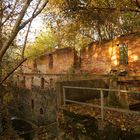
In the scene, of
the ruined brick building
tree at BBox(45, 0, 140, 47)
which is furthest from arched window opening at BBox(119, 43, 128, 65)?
tree at BBox(45, 0, 140, 47)

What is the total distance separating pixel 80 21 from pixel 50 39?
26489 millimetres

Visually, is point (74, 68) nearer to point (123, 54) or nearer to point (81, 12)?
point (123, 54)

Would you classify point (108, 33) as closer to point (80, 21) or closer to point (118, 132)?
point (80, 21)

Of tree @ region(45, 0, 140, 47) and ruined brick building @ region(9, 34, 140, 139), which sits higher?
tree @ region(45, 0, 140, 47)

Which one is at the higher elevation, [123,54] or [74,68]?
[123,54]

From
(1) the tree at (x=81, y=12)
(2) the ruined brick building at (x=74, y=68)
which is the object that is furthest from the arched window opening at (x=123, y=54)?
(1) the tree at (x=81, y=12)

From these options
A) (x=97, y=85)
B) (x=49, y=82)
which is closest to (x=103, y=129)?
(x=97, y=85)

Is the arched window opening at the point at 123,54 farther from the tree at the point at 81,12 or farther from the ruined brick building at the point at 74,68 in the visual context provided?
the tree at the point at 81,12

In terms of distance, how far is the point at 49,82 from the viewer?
849 inches

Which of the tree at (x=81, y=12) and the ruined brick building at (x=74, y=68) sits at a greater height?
the tree at (x=81, y=12)

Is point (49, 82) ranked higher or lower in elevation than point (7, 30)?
lower

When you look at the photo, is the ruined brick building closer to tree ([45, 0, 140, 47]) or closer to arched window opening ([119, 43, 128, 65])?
arched window opening ([119, 43, 128, 65])

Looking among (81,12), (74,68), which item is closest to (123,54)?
(81,12)

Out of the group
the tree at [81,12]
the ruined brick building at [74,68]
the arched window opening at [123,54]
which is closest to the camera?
the tree at [81,12]
